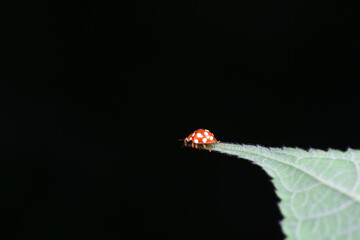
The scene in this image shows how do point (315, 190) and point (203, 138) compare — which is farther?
point (203, 138)

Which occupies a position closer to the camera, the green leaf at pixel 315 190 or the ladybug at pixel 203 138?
the green leaf at pixel 315 190

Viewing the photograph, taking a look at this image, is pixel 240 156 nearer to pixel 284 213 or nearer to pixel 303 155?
pixel 303 155

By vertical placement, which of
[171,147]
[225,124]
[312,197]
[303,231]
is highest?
[225,124]

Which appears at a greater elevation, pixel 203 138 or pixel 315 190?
pixel 203 138

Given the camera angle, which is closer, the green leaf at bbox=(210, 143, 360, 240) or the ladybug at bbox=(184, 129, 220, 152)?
the green leaf at bbox=(210, 143, 360, 240)

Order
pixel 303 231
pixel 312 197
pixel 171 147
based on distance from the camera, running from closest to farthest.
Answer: pixel 303 231 → pixel 312 197 → pixel 171 147

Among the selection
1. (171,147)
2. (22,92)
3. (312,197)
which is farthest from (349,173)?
(22,92)

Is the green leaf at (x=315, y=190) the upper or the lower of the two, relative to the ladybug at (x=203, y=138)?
lower

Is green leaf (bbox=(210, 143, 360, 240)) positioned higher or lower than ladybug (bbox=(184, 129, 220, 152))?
lower
